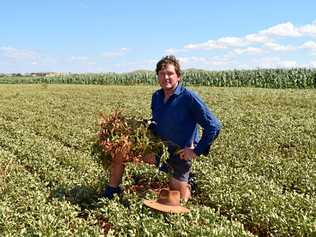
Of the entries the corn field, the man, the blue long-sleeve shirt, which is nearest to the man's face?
the man

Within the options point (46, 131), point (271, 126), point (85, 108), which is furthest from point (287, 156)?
point (85, 108)

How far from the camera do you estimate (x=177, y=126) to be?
6.71m

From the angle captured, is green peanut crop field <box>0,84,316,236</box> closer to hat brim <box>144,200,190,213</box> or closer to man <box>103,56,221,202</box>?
hat brim <box>144,200,190,213</box>

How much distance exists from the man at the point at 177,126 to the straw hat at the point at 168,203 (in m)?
0.43

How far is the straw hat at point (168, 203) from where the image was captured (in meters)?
6.16

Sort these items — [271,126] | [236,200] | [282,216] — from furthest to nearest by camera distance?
[271,126] < [236,200] < [282,216]

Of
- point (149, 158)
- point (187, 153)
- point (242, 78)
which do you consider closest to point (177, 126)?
point (187, 153)

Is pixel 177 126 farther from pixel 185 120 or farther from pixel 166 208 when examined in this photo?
pixel 166 208

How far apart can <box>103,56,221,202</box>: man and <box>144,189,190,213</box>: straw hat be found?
1.42 ft

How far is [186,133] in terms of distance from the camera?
22.1 feet

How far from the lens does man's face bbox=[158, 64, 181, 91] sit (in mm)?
6562

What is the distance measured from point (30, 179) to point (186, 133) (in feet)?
9.51

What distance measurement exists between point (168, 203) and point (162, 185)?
1.76 meters

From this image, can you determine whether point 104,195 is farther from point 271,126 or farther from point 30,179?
point 271,126
